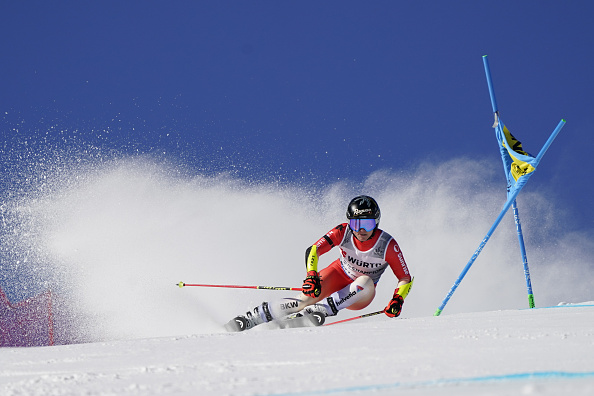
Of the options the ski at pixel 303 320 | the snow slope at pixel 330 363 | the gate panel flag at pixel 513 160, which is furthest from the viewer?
the gate panel flag at pixel 513 160

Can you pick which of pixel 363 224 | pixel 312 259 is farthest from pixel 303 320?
pixel 363 224

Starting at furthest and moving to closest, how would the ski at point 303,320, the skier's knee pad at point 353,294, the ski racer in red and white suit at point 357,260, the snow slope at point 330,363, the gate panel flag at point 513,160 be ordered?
the gate panel flag at point 513,160, the ski racer in red and white suit at point 357,260, the skier's knee pad at point 353,294, the ski at point 303,320, the snow slope at point 330,363

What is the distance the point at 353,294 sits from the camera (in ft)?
17.2

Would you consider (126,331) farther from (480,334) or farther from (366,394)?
(366,394)

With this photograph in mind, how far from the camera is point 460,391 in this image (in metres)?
1.48

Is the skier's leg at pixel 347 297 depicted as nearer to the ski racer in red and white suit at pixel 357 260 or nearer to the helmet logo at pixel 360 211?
the ski racer in red and white suit at pixel 357 260

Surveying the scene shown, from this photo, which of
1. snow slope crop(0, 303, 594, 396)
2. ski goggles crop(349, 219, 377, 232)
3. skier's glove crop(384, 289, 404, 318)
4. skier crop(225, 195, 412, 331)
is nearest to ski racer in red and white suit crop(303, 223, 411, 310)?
skier crop(225, 195, 412, 331)

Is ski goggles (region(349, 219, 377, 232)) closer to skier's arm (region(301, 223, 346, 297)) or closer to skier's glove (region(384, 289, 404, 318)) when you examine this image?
skier's arm (region(301, 223, 346, 297))

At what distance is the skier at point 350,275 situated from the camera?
207 inches

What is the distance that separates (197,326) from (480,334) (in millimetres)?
4119

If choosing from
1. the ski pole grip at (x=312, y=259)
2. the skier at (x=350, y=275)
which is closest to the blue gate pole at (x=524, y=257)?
the skier at (x=350, y=275)

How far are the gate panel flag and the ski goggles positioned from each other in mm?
1547

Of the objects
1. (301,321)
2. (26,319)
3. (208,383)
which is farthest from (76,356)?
(26,319)

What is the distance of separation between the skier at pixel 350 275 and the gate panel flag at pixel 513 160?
1.42 m
